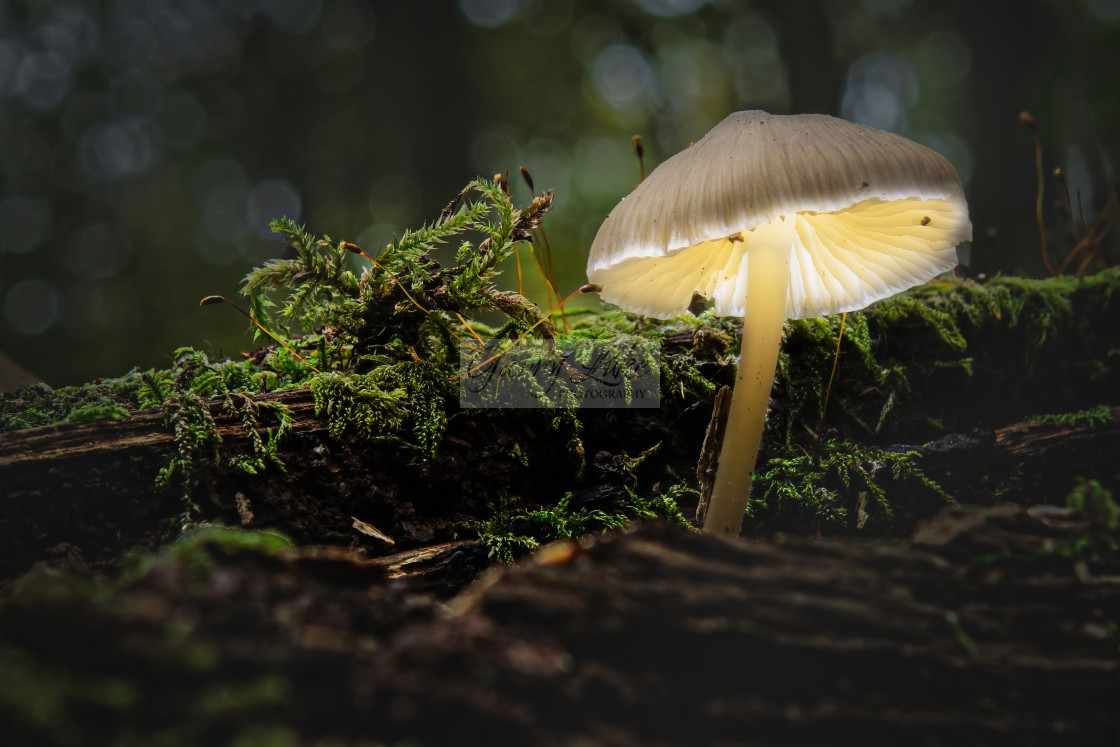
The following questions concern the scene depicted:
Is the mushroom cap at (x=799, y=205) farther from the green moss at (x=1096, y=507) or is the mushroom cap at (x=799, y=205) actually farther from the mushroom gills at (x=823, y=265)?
the green moss at (x=1096, y=507)

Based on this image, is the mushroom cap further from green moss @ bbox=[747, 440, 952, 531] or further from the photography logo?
green moss @ bbox=[747, 440, 952, 531]

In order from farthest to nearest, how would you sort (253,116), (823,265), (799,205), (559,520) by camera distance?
(253,116)
(823,265)
(559,520)
(799,205)

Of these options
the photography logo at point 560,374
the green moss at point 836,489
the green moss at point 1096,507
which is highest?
the photography logo at point 560,374

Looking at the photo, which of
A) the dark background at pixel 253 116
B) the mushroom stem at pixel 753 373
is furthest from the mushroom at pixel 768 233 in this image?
the dark background at pixel 253 116

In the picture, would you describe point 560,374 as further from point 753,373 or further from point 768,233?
point 768,233

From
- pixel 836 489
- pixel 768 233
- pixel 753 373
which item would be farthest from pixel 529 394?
pixel 836 489

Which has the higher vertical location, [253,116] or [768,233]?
[253,116]

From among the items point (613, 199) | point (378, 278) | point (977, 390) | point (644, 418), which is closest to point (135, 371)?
point (378, 278)
